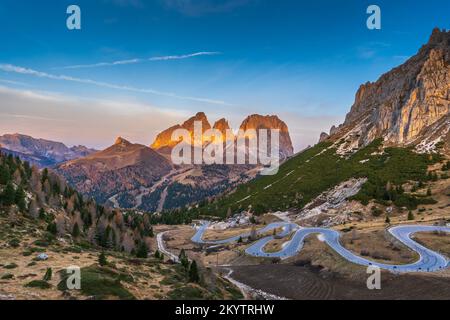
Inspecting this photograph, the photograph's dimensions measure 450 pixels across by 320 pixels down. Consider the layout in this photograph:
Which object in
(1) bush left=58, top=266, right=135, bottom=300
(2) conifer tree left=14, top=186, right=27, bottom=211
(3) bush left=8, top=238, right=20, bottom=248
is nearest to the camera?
(1) bush left=58, top=266, right=135, bottom=300

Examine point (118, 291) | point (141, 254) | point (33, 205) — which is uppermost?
point (33, 205)

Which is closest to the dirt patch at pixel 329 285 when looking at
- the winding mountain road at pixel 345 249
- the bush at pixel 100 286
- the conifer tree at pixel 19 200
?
the winding mountain road at pixel 345 249

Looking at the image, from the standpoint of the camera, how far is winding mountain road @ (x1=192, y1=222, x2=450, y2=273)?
8249 cm

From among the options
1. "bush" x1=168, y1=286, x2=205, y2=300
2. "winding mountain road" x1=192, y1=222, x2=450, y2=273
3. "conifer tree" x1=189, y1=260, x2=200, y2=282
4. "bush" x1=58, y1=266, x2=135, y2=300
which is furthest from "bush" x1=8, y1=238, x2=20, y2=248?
"winding mountain road" x1=192, y1=222, x2=450, y2=273

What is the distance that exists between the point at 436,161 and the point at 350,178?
42905 mm

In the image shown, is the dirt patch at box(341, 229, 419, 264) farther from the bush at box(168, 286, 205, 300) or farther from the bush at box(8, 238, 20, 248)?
the bush at box(8, 238, 20, 248)

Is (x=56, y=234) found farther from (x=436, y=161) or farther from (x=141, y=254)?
(x=436, y=161)

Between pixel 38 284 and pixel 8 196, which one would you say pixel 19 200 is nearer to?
pixel 8 196

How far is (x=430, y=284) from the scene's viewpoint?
68938mm

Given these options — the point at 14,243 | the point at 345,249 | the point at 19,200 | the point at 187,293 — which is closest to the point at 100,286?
the point at 187,293

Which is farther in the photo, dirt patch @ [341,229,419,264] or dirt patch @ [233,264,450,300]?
dirt patch @ [341,229,419,264]

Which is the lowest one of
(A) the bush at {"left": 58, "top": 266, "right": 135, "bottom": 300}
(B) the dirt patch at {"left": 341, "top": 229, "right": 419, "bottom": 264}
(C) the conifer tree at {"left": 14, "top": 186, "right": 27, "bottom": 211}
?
(B) the dirt patch at {"left": 341, "top": 229, "right": 419, "bottom": 264}

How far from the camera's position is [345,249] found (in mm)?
104250
